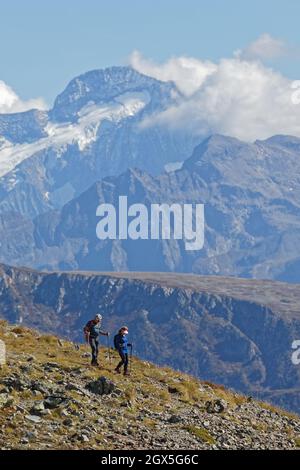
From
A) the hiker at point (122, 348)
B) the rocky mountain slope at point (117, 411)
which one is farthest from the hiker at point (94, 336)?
the hiker at point (122, 348)

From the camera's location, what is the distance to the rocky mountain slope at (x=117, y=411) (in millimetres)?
39469

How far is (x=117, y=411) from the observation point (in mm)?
44531

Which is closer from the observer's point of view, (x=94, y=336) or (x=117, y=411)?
(x=117, y=411)

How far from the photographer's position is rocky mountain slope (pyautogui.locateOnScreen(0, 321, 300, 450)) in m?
39.5

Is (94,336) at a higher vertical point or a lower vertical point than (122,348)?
higher

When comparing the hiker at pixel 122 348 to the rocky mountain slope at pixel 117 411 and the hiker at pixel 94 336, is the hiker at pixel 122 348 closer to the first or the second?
the rocky mountain slope at pixel 117 411

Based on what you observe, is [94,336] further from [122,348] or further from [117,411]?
[117,411]

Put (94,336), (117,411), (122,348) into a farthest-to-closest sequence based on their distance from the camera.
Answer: (94,336) → (122,348) → (117,411)

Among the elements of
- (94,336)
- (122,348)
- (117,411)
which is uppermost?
(94,336)

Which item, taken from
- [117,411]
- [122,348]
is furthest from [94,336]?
[117,411]
